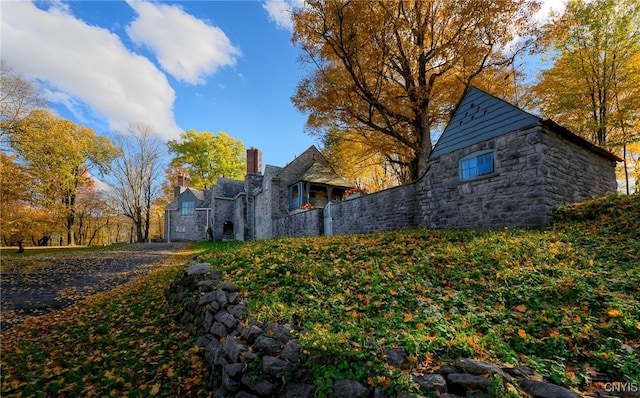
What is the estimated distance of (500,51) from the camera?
39.3ft

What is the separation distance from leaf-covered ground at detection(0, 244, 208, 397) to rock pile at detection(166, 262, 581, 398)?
1.43 ft

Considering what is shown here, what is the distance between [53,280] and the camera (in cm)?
973

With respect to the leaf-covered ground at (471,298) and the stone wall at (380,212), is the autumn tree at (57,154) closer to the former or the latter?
the leaf-covered ground at (471,298)

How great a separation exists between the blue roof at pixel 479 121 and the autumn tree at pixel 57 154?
62.0ft

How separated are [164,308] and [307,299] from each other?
13.4 feet

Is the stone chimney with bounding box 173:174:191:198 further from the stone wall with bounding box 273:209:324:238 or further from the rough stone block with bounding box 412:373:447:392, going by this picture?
the rough stone block with bounding box 412:373:447:392

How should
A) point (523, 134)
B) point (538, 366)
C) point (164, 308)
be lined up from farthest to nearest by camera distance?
point (523, 134) → point (164, 308) → point (538, 366)

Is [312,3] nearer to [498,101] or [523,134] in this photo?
[498,101]

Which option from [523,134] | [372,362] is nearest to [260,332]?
[372,362]

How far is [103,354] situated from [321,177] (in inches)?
677

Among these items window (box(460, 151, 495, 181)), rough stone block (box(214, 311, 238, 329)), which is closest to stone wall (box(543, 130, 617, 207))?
window (box(460, 151, 495, 181))

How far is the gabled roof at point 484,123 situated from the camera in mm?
8242

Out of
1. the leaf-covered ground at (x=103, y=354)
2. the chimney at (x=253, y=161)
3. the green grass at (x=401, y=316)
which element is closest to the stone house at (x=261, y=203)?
the chimney at (x=253, y=161)

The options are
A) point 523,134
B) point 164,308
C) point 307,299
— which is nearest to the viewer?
point 307,299
